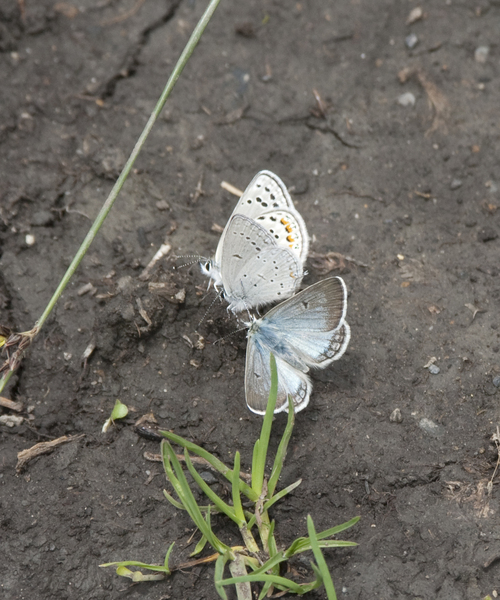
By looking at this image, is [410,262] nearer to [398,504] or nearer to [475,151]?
Result: [475,151]

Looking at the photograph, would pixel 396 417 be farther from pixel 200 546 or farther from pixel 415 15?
pixel 415 15

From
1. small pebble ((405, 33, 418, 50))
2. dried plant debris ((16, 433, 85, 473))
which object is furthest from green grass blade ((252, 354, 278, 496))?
small pebble ((405, 33, 418, 50))

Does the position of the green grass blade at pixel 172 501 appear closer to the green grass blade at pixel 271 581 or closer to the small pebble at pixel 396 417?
the green grass blade at pixel 271 581

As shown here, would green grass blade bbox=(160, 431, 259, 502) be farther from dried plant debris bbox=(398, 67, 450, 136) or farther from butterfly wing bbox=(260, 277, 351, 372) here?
dried plant debris bbox=(398, 67, 450, 136)

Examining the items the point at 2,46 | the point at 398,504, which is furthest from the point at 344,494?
the point at 2,46

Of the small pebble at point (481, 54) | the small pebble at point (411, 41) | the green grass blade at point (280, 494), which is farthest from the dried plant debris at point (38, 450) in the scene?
the small pebble at point (481, 54)

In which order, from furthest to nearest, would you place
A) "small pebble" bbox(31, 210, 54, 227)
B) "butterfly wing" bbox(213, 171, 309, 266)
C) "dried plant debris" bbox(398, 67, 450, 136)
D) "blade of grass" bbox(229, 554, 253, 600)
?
"dried plant debris" bbox(398, 67, 450, 136), "small pebble" bbox(31, 210, 54, 227), "butterfly wing" bbox(213, 171, 309, 266), "blade of grass" bbox(229, 554, 253, 600)

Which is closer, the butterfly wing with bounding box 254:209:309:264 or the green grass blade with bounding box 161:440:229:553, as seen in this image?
the green grass blade with bounding box 161:440:229:553
